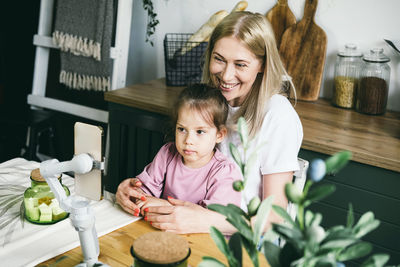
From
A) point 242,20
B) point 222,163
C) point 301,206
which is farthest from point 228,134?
point 301,206

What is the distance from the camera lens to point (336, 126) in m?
1.85

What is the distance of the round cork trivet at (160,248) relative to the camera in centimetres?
74

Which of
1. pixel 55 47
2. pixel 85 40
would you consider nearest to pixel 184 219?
pixel 85 40

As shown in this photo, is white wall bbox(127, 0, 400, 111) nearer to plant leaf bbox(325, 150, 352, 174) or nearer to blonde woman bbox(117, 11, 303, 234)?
blonde woman bbox(117, 11, 303, 234)

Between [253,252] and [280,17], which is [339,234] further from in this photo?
[280,17]

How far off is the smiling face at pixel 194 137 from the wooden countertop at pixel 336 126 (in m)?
0.48

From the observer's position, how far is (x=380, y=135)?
1766 millimetres

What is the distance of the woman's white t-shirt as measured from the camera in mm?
1381

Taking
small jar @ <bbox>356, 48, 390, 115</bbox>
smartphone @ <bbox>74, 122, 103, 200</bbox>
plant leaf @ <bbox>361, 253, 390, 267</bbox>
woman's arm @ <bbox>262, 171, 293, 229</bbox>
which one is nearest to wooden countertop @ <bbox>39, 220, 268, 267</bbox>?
smartphone @ <bbox>74, 122, 103, 200</bbox>

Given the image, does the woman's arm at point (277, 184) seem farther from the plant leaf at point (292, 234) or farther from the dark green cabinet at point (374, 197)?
the plant leaf at point (292, 234)

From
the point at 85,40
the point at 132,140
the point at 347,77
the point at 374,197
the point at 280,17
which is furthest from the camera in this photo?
the point at 85,40

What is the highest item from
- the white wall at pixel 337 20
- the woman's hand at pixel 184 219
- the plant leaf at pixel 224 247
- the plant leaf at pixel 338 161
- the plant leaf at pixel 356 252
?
the white wall at pixel 337 20

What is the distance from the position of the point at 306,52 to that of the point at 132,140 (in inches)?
40.8

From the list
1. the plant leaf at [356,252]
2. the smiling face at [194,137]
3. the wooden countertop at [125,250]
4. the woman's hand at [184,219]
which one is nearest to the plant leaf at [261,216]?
the plant leaf at [356,252]
